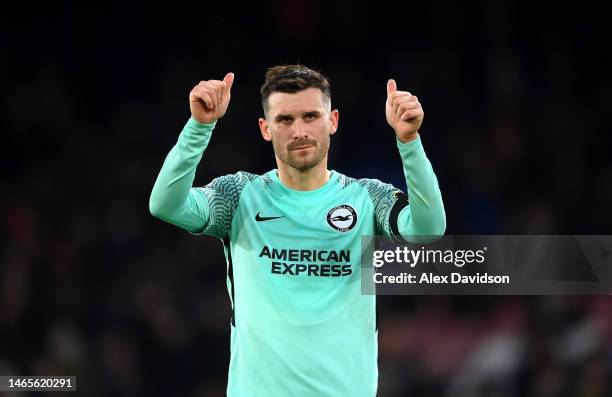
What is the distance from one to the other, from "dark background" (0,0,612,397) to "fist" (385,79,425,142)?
11.5 feet

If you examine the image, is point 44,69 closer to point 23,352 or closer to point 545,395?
point 23,352

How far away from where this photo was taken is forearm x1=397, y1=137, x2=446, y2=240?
304 cm

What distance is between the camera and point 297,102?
333 cm

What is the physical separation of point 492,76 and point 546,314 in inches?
90.1

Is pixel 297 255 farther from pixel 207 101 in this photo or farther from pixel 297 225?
pixel 207 101

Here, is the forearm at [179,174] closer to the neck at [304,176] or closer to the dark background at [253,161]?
the neck at [304,176]

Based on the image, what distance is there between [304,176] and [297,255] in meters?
0.33

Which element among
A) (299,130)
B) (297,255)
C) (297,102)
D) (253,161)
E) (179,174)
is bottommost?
(297,255)

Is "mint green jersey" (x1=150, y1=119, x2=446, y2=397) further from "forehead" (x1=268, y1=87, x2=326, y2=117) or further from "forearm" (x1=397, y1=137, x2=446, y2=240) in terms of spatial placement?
"forehead" (x1=268, y1=87, x2=326, y2=117)

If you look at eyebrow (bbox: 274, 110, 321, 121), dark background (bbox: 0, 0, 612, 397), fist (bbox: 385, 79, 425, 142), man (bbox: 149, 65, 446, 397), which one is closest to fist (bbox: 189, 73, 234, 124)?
man (bbox: 149, 65, 446, 397)

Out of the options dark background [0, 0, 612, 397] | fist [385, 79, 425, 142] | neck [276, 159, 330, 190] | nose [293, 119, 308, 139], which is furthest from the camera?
dark background [0, 0, 612, 397]

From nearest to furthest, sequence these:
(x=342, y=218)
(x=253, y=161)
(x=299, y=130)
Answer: (x=299, y=130), (x=342, y=218), (x=253, y=161)

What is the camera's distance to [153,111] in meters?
7.46

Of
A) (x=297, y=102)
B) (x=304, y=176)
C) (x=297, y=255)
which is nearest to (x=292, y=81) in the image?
(x=297, y=102)
